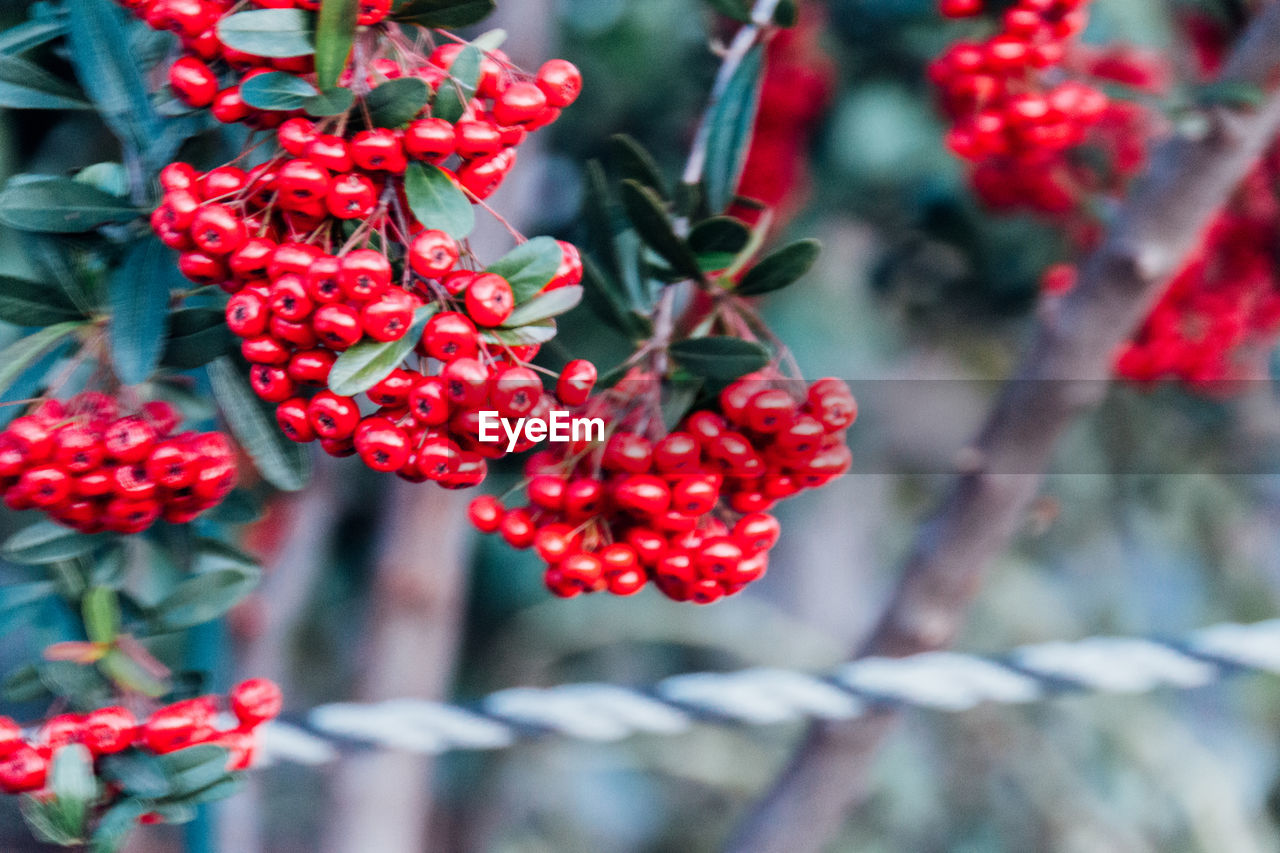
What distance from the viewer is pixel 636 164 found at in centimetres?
50

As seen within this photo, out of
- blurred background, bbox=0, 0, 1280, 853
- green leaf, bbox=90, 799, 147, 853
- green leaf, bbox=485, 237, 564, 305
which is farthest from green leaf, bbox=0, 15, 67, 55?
blurred background, bbox=0, 0, 1280, 853

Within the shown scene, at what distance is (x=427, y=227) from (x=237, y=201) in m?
0.08

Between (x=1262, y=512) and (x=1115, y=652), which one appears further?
(x=1262, y=512)

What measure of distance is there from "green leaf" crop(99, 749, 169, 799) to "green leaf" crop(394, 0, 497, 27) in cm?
36

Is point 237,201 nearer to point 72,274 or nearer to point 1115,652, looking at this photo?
point 72,274

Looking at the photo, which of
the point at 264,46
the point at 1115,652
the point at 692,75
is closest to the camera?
the point at 264,46

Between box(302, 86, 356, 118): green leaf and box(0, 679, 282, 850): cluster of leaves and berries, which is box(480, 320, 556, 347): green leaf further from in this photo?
box(0, 679, 282, 850): cluster of leaves and berries

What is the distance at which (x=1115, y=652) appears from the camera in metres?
0.78

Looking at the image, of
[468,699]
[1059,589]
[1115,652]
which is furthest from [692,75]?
[1059,589]

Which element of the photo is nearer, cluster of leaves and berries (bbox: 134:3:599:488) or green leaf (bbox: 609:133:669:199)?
cluster of leaves and berries (bbox: 134:3:599:488)

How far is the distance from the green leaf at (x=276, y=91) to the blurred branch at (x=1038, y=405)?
0.66 m

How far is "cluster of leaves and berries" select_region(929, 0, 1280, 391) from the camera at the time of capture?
68 cm

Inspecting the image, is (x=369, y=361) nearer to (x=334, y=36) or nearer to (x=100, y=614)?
(x=334, y=36)

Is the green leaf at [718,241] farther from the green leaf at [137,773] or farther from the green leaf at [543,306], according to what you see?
the green leaf at [137,773]
